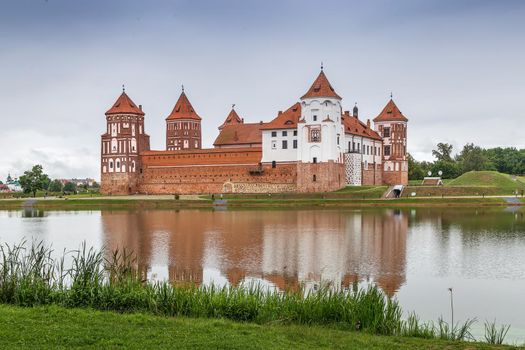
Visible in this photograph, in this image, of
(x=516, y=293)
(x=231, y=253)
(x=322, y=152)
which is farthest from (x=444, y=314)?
(x=322, y=152)

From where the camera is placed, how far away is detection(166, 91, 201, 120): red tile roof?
251 feet

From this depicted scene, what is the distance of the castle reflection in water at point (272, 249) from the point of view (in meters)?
16.4

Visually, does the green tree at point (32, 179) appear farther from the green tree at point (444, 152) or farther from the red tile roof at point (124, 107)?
the green tree at point (444, 152)

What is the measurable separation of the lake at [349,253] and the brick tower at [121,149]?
3162cm

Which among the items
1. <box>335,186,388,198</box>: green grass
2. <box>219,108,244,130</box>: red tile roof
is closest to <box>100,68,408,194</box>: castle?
<box>335,186,388,198</box>: green grass

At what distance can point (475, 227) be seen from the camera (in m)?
29.4

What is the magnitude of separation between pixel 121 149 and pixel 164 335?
60.5 metres

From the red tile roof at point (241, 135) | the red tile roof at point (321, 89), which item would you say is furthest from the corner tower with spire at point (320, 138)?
the red tile roof at point (241, 135)

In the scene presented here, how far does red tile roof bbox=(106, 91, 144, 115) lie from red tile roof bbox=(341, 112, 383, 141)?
2209cm

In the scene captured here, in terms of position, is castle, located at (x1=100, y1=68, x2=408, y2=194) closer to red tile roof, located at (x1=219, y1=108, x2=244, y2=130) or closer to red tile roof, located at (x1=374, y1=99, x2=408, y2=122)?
red tile roof, located at (x1=374, y1=99, x2=408, y2=122)

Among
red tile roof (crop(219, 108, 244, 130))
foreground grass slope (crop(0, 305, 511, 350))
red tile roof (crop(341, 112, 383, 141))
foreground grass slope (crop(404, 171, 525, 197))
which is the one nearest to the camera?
foreground grass slope (crop(0, 305, 511, 350))

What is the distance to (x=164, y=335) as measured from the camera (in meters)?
8.98

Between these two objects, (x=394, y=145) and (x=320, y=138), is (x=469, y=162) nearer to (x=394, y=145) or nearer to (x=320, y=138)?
(x=394, y=145)

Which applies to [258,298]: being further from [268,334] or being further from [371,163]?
[371,163]
